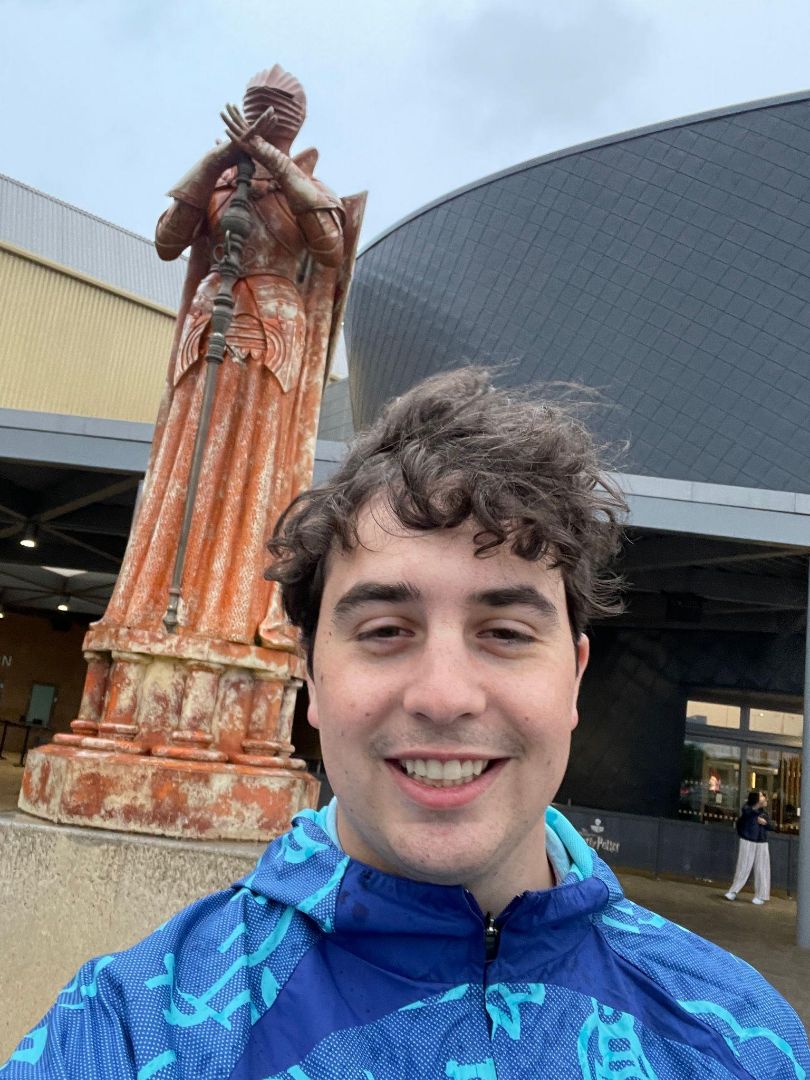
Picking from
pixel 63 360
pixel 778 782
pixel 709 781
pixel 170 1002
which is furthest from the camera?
pixel 63 360

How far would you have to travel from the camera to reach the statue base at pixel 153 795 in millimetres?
2531

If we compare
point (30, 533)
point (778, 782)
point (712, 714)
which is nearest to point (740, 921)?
point (778, 782)

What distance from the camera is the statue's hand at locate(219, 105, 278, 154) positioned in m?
3.08

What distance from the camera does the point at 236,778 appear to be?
2.67 m

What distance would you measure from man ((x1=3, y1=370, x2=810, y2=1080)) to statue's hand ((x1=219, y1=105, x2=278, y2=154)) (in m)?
2.57

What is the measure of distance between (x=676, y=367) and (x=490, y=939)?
20430 mm

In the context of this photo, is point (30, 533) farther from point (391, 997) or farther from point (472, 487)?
point (391, 997)

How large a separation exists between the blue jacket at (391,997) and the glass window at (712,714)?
17.3 metres

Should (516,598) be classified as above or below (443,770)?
above

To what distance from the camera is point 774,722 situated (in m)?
16.4

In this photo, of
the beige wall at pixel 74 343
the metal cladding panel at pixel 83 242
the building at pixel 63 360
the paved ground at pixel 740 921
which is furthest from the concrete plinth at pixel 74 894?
the metal cladding panel at pixel 83 242

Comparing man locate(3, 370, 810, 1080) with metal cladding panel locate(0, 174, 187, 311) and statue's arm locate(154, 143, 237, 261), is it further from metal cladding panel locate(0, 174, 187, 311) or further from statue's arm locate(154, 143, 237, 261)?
metal cladding panel locate(0, 174, 187, 311)

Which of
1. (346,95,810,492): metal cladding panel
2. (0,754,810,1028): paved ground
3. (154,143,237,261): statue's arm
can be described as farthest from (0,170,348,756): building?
(154,143,237,261): statue's arm

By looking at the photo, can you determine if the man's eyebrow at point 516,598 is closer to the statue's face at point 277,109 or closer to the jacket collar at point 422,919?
the jacket collar at point 422,919
